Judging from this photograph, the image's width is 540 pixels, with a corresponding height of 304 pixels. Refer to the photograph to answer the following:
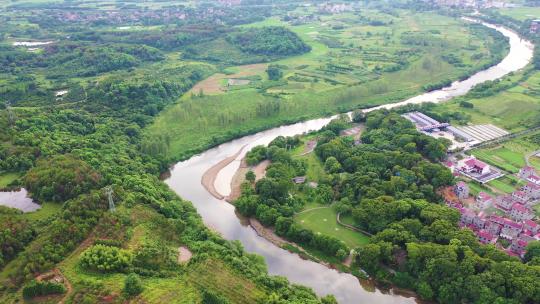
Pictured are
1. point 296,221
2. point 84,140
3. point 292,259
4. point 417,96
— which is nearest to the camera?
point 292,259

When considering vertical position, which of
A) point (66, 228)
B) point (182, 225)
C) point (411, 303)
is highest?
point (66, 228)

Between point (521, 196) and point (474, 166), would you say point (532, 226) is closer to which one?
point (521, 196)

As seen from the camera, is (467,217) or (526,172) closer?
(467,217)

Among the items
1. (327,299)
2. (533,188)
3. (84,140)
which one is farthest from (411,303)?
(84,140)

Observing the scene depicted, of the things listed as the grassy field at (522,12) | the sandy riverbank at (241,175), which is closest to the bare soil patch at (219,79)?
the sandy riverbank at (241,175)

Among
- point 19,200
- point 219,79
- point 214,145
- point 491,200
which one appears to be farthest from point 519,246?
point 219,79

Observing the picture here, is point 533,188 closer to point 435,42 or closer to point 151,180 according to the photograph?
point 151,180

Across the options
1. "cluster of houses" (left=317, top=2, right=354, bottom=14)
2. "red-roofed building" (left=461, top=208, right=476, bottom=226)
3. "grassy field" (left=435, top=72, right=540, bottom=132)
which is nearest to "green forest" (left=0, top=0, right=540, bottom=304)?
"grassy field" (left=435, top=72, right=540, bottom=132)
